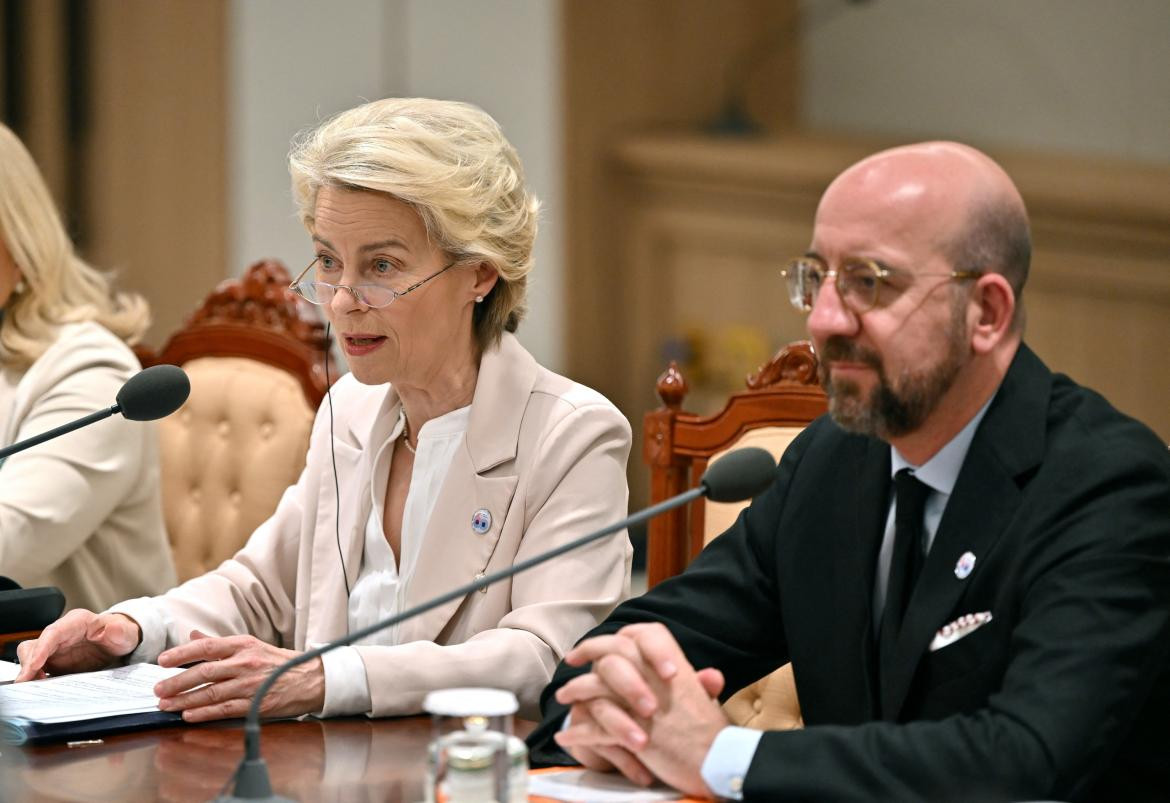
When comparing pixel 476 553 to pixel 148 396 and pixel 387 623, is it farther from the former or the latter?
pixel 387 623

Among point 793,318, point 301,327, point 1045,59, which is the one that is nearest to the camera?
point 301,327

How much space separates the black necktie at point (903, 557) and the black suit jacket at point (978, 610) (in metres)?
0.03

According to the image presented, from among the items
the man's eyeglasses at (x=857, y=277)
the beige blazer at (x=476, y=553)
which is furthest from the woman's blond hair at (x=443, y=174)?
the man's eyeglasses at (x=857, y=277)

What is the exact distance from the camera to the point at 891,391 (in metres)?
1.77

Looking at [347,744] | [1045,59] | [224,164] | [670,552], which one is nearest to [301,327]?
[670,552]

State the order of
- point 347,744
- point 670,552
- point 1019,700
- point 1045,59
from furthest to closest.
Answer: point 1045,59 → point 670,552 → point 347,744 → point 1019,700

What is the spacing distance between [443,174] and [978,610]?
1.02 metres

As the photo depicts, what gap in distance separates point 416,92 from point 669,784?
16.6 feet

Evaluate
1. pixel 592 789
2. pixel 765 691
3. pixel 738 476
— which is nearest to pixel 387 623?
pixel 592 789

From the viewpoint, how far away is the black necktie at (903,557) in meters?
1.81

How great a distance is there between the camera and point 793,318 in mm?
6160

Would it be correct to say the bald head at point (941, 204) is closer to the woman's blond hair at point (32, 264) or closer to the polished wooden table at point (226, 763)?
the polished wooden table at point (226, 763)

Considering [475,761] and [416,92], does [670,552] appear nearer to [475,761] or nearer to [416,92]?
[475,761]

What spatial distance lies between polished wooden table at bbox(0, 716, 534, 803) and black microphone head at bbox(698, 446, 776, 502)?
1.42ft
